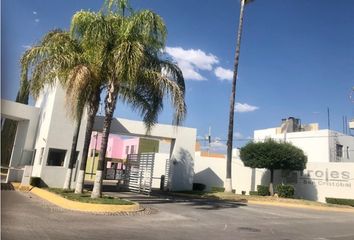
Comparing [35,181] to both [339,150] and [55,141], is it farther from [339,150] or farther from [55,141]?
[339,150]

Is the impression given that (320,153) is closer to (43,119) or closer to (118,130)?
(118,130)

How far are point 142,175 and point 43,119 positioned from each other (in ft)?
26.3

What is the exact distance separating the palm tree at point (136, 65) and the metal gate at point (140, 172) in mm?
9448

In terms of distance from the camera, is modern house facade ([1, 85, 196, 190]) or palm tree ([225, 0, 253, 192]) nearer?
modern house facade ([1, 85, 196, 190])

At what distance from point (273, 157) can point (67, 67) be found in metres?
21.0

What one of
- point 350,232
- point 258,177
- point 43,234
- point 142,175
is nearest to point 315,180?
point 258,177

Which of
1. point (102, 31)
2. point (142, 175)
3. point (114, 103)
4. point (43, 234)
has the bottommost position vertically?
point (43, 234)

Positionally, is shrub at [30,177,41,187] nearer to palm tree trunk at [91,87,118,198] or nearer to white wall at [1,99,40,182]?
white wall at [1,99,40,182]

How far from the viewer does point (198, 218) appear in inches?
600

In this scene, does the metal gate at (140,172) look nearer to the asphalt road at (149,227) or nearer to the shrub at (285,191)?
the asphalt road at (149,227)

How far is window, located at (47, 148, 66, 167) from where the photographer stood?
24.9m

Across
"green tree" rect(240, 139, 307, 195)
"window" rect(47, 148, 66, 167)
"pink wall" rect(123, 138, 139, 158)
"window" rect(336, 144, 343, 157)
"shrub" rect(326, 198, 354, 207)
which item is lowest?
"shrub" rect(326, 198, 354, 207)

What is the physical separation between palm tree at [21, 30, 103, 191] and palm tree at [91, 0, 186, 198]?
0.88m

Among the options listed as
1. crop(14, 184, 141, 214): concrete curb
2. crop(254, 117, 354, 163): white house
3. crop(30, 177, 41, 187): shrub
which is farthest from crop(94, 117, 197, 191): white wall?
crop(254, 117, 354, 163): white house
